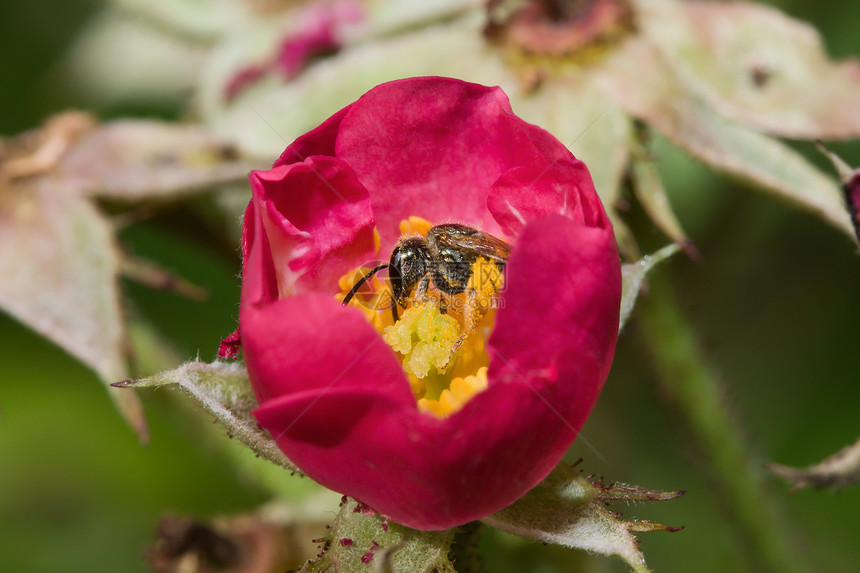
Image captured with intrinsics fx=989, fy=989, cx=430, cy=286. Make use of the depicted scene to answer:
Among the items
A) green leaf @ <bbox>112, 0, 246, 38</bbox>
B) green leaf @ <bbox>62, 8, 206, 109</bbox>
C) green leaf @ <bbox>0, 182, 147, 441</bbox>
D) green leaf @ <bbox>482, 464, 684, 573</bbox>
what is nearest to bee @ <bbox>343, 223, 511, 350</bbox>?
green leaf @ <bbox>482, 464, 684, 573</bbox>

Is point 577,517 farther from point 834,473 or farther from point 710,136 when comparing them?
point 710,136

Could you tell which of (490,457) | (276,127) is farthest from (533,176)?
(276,127)

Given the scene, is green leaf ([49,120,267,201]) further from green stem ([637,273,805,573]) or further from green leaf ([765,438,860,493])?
green leaf ([765,438,860,493])

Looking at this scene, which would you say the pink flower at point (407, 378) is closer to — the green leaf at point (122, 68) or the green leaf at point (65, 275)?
the green leaf at point (65, 275)

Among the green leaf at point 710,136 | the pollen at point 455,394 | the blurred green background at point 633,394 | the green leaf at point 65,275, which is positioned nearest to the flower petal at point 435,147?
the pollen at point 455,394

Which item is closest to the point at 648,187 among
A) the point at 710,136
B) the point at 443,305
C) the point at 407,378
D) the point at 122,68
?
the point at 710,136
